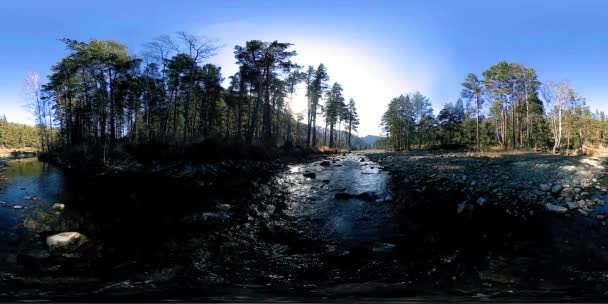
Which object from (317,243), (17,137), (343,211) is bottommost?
(317,243)

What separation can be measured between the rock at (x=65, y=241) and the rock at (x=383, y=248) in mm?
5948

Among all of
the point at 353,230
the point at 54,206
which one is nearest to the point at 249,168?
the point at 54,206

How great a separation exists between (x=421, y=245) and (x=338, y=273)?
2.14m

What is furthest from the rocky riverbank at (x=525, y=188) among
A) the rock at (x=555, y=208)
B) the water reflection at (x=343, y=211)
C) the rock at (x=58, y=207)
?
the rock at (x=58, y=207)

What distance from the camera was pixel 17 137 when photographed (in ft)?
316

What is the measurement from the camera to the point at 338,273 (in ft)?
15.6

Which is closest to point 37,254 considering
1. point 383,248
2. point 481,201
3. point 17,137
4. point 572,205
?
point 383,248

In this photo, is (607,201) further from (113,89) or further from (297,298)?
(113,89)

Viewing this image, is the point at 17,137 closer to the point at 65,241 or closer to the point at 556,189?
the point at 65,241

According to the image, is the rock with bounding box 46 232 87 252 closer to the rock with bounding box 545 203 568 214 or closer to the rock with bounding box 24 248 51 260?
the rock with bounding box 24 248 51 260

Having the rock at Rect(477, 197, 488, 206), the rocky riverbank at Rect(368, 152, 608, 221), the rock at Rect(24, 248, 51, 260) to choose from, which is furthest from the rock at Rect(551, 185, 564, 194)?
the rock at Rect(24, 248, 51, 260)

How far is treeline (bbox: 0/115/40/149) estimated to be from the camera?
9156cm

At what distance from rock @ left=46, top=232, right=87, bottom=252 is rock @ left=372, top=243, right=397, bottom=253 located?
234 inches

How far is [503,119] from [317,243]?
46075mm
